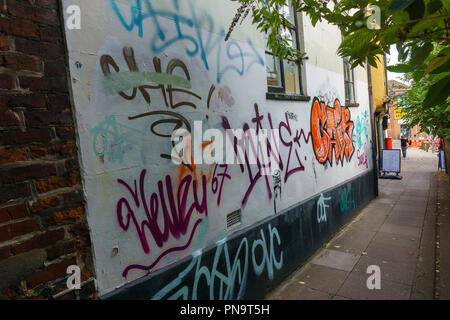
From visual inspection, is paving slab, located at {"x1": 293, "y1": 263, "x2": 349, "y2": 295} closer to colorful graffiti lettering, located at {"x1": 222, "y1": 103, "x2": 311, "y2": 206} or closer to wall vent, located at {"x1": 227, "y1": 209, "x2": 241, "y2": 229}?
colorful graffiti lettering, located at {"x1": 222, "y1": 103, "x2": 311, "y2": 206}

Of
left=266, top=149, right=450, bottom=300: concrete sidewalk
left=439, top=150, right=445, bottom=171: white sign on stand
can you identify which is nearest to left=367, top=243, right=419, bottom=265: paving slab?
left=266, top=149, right=450, bottom=300: concrete sidewalk

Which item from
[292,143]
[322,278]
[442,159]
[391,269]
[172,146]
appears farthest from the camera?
[442,159]

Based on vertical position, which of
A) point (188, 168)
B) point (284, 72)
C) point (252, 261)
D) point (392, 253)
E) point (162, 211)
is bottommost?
point (392, 253)

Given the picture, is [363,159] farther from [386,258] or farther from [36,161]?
[36,161]

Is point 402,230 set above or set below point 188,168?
below

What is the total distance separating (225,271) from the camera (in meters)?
2.88

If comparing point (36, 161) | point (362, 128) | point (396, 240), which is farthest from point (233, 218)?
point (362, 128)

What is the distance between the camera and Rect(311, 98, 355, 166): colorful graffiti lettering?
4.89 meters

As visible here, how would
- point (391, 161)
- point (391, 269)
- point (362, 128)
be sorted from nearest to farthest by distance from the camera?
point (391, 269)
point (362, 128)
point (391, 161)

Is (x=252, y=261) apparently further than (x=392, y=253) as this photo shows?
No

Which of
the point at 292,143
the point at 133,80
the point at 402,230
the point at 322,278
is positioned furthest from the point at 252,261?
the point at 402,230

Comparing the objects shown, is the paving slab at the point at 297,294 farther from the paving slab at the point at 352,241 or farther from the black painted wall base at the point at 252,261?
the paving slab at the point at 352,241

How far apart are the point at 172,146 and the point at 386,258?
3917mm
